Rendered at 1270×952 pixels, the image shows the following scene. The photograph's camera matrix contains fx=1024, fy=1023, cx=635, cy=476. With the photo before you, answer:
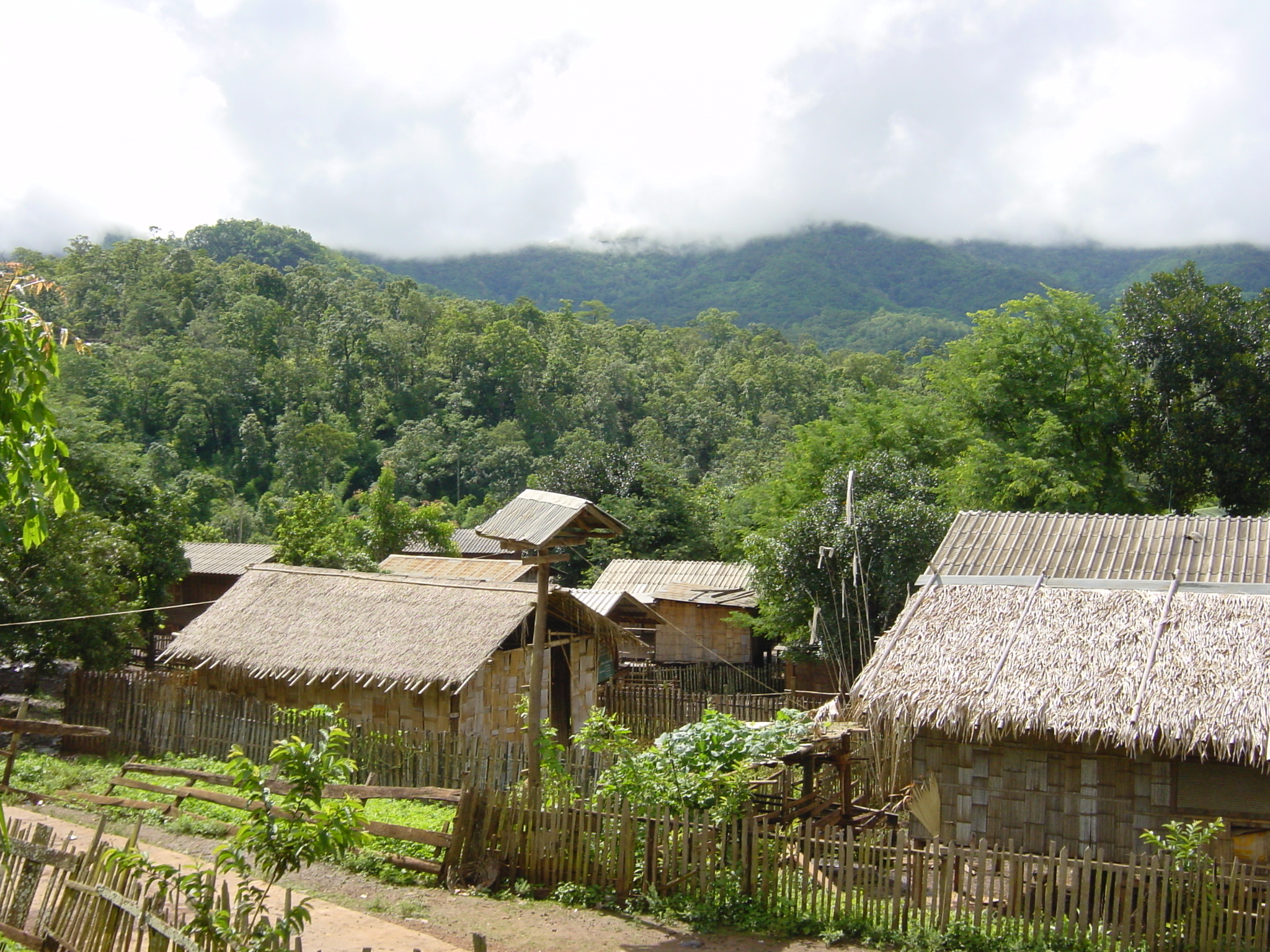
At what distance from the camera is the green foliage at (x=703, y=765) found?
895 cm

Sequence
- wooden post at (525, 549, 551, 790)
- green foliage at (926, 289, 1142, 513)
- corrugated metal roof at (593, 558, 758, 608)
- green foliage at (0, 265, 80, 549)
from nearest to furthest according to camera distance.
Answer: green foliage at (0, 265, 80, 549), wooden post at (525, 549, 551, 790), green foliage at (926, 289, 1142, 513), corrugated metal roof at (593, 558, 758, 608)

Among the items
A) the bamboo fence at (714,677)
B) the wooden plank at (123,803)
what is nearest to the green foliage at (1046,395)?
the bamboo fence at (714,677)

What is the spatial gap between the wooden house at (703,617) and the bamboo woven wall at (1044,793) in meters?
13.8

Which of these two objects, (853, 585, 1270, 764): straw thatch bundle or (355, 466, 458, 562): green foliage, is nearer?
(853, 585, 1270, 764): straw thatch bundle

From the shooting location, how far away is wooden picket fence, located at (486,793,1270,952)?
759 centimetres

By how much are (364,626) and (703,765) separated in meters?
7.13

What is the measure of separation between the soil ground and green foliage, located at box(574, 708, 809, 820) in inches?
39.1

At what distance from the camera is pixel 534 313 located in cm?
6738

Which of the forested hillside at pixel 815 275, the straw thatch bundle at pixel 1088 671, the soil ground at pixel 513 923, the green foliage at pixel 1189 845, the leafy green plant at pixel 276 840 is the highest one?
the forested hillside at pixel 815 275

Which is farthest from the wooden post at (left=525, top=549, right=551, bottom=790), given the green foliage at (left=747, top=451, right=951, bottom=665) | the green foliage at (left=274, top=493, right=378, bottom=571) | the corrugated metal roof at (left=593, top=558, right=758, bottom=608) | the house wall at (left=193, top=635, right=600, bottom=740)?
the green foliage at (left=274, top=493, right=378, bottom=571)

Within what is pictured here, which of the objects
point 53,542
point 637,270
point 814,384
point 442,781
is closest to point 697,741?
point 442,781

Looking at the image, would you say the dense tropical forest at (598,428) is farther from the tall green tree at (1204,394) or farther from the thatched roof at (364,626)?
the thatched roof at (364,626)

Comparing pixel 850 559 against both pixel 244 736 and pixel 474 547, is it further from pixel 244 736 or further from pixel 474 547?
pixel 474 547

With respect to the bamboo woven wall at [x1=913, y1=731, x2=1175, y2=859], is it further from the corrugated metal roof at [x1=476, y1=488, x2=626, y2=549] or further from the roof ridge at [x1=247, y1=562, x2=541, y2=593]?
the roof ridge at [x1=247, y1=562, x2=541, y2=593]
